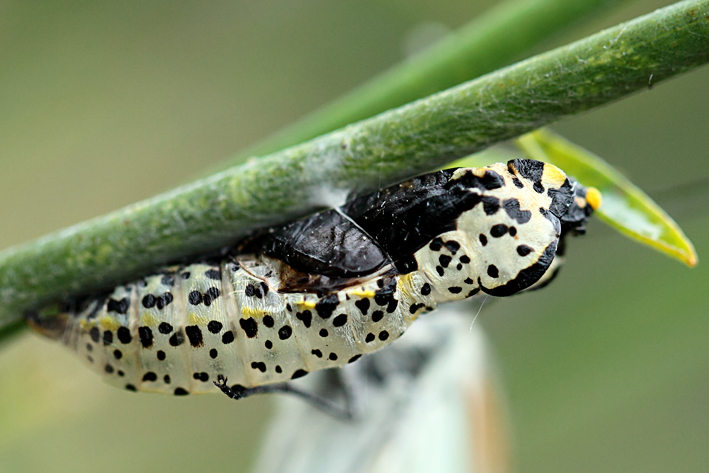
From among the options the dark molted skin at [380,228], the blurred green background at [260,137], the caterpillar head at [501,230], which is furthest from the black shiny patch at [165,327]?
the blurred green background at [260,137]

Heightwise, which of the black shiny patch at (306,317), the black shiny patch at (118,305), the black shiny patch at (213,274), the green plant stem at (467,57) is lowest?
the black shiny patch at (306,317)

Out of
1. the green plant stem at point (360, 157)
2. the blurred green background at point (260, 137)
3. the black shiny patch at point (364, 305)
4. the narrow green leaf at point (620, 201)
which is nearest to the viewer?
the green plant stem at point (360, 157)

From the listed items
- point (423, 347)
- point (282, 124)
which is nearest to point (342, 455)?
point (423, 347)

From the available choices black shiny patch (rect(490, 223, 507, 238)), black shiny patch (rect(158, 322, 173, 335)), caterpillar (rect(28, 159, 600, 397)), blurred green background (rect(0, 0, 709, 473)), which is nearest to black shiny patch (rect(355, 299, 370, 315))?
caterpillar (rect(28, 159, 600, 397))

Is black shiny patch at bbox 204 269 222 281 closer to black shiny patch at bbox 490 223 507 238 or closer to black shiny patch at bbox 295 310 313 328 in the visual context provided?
black shiny patch at bbox 295 310 313 328

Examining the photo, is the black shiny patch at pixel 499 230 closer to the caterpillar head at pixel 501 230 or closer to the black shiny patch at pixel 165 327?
the caterpillar head at pixel 501 230

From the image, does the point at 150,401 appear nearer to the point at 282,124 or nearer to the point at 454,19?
the point at 282,124

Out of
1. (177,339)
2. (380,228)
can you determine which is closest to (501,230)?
(380,228)
